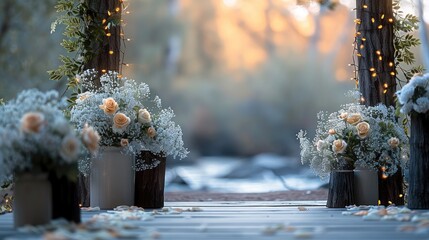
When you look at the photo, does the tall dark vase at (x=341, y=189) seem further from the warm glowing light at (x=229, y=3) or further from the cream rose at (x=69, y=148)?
the warm glowing light at (x=229, y=3)

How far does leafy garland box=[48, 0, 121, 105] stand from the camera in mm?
5523

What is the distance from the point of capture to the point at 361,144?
5223mm

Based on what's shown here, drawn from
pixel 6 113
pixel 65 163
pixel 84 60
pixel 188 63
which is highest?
pixel 188 63

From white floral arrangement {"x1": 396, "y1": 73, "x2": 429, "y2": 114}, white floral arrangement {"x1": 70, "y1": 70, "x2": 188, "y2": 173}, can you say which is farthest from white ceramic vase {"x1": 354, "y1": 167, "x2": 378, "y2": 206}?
white floral arrangement {"x1": 70, "y1": 70, "x2": 188, "y2": 173}

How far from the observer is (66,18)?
5.59 meters

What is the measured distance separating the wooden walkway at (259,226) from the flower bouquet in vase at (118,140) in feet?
1.30

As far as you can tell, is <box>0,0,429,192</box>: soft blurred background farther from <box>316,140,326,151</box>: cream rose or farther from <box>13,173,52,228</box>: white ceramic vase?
<box>13,173,52,228</box>: white ceramic vase

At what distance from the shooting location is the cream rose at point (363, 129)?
516 centimetres

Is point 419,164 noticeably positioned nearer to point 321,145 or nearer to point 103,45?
point 321,145

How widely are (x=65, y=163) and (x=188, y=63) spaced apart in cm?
1807

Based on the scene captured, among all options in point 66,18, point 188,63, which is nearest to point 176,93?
point 188,63

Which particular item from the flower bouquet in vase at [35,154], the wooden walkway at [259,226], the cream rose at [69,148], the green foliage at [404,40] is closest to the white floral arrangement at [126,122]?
the wooden walkway at [259,226]

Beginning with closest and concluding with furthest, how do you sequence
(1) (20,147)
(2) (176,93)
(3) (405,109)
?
1. (1) (20,147)
2. (3) (405,109)
3. (2) (176,93)

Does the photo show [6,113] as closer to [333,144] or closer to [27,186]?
[27,186]
